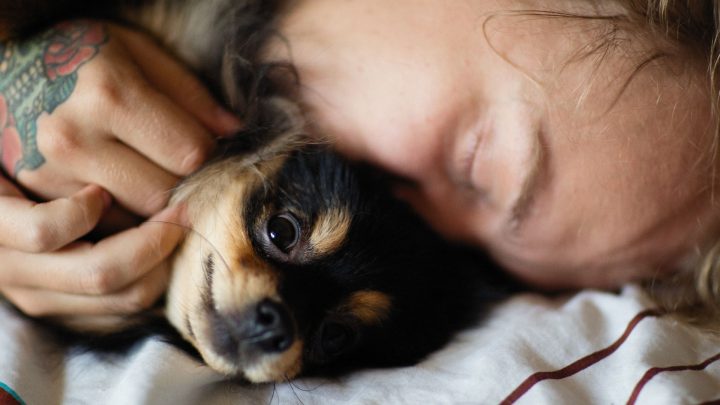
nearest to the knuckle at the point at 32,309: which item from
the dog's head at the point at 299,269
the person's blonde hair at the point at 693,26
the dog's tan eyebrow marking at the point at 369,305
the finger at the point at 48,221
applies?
the finger at the point at 48,221

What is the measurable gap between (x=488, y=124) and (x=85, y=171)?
0.70 meters

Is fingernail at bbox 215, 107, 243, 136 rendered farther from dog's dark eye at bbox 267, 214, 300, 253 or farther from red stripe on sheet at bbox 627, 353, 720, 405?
red stripe on sheet at bbox 627, 353, 720, 405

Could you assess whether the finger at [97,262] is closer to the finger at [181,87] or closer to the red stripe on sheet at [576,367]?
the finger at [181,87]

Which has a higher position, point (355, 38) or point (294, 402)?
point (355, 38)

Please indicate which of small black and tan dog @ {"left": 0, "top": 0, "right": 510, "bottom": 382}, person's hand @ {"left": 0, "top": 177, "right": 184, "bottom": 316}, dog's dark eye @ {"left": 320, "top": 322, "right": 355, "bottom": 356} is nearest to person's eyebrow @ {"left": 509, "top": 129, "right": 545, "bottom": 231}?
small black and tan dog @ {"left": 0, "top": 0, "right": 510, "bottom": 382}

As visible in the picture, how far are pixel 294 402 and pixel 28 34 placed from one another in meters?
0.87

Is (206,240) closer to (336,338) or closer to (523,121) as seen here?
(336,338)

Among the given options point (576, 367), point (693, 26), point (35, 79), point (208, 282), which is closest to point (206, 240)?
point (208, 282)

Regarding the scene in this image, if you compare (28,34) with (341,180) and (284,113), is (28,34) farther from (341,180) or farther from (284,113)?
(341,180)

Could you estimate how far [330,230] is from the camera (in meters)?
1.11

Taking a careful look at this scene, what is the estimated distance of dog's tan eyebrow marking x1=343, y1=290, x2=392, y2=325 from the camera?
112 cm

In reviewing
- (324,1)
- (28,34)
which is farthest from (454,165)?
(28,34)

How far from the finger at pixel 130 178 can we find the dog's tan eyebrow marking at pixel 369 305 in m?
0.38

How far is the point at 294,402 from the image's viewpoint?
3.31ft
